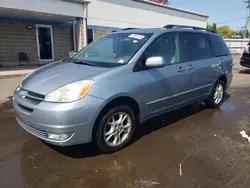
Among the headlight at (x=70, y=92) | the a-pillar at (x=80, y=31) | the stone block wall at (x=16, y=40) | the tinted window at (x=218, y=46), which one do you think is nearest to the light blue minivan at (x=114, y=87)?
the headlight at (x=70, y=92)

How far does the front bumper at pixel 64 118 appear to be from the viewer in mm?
2760

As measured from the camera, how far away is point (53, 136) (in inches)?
113

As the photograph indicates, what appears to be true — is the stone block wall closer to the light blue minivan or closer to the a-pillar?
the a-pillar

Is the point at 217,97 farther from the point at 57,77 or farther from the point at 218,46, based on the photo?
the point at 57,77

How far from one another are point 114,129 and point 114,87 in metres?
0.64

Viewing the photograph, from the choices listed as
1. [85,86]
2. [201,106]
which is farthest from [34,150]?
[201,106]

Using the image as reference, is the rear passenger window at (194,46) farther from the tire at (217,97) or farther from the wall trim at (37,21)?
the wall trim at (37,21)

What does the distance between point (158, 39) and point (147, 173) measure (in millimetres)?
2205

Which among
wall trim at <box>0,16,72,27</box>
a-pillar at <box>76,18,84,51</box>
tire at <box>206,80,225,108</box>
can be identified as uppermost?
wall trim at <box>0,16,72,27</box>

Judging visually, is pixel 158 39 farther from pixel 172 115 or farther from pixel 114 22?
pixel 114 22

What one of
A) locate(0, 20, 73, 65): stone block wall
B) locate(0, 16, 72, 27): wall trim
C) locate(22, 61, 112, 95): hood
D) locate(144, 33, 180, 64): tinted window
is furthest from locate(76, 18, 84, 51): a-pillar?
locate(22, 61, 112, 95): hood

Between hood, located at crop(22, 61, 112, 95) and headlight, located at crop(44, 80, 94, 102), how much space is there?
0.27 ft

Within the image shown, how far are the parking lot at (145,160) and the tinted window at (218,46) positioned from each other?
1.76 metres

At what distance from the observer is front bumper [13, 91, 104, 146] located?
2.76 m
